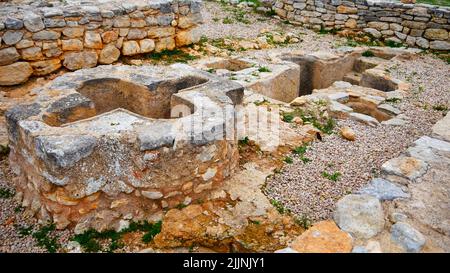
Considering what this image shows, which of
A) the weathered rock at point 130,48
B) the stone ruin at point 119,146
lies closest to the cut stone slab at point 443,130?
the stone ruin at point 119,146

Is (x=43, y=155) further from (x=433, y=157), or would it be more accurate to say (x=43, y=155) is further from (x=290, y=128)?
(x=433, y=157)

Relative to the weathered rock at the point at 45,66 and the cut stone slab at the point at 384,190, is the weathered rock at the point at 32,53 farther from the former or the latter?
the cut stone slab at the point at 384,190

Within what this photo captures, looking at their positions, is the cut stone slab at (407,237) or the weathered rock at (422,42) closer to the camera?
the cut stone slab at (407,237)

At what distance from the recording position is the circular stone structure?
13.0 feet

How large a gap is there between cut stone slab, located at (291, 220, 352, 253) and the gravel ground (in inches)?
33.0

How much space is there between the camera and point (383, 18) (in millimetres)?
10977

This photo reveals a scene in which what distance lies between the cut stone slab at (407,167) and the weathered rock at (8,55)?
6171 mm

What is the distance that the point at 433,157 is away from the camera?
15.7ft

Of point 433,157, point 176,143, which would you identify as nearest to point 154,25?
point 176,143

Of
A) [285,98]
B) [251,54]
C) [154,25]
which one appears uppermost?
[154,25]

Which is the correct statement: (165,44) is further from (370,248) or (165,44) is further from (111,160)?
(370,248)

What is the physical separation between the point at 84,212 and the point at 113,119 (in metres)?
1.16

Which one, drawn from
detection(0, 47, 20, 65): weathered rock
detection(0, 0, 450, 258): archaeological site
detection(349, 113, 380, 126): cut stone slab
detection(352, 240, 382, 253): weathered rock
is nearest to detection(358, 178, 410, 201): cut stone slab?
detection(0, 0, 450, 258): archaeological site

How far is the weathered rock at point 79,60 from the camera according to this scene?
7.50m
